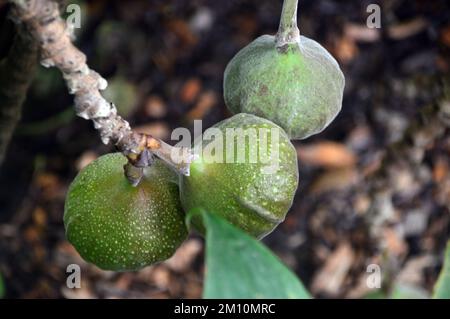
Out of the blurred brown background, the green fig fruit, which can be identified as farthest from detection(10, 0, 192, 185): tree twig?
the blurred brown background

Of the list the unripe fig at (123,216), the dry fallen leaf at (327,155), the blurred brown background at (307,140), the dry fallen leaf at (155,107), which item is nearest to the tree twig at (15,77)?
the unripe fig at (123,216)

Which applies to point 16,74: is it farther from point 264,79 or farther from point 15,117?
point 264,79

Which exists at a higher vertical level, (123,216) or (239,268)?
(123,216)

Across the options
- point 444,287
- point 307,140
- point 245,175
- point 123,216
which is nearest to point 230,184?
point 245,175

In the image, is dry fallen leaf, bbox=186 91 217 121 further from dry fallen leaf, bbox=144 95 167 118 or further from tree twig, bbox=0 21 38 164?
tree twig, bbox=0 21 38 164

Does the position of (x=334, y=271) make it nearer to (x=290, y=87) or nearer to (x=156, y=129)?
(x=156, y=129)

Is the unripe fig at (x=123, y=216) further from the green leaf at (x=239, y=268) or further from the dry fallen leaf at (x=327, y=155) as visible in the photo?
the dry fallen leaf at (x=327, y=155)
